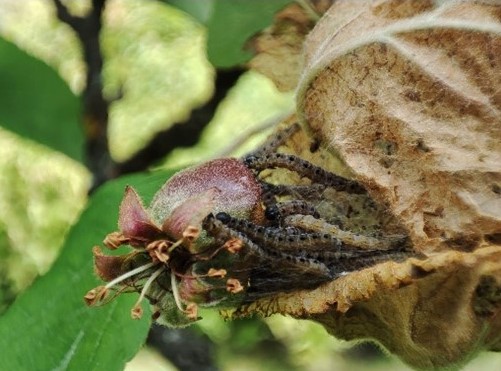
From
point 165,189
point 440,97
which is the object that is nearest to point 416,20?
point 440,97

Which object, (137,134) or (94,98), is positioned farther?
(137,134)

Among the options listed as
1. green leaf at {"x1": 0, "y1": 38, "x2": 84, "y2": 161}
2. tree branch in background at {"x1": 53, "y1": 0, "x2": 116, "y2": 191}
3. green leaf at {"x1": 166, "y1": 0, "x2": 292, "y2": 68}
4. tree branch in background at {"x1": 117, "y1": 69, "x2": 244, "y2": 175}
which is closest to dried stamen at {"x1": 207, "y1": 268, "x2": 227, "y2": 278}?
green leaf at {"x1": 166, "y1": 0, "x2": 292, "y2": 68}

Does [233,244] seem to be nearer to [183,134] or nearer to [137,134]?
[183,134]

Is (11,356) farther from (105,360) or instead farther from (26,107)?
(26,107)

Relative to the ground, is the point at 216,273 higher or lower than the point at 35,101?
higher

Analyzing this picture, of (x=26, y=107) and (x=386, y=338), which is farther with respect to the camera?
(x=26, y=107)

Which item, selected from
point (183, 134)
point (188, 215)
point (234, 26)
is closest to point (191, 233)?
point (188, 215)
